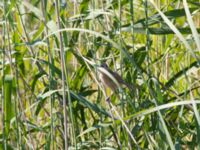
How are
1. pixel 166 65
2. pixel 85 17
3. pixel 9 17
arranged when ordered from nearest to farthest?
pixel 9 17
pixel 85 17
pixel 166 65

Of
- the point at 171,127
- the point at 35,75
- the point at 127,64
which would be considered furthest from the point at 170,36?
the point at 35,75

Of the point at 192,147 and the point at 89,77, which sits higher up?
the point at 89,77

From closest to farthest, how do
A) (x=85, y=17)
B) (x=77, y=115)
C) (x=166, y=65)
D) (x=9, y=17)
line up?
1. (x=9, y=17)
2. (x=85, y=17)
3. (x=77, y=115)
4. (x=166, y=65)

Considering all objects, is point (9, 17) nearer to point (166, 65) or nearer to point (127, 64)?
point (127, 64)

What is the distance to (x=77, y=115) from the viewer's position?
77.2 inches

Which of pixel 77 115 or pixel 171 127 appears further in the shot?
pixel 77 115

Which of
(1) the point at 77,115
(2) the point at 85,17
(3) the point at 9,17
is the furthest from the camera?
(1) the point at 77,115

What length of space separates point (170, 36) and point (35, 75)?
47 centimetres

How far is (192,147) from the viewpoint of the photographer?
1.71m

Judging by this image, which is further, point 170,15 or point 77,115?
point 77,115

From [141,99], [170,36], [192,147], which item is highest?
[170,36]

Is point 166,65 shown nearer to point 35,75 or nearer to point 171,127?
point 171,127

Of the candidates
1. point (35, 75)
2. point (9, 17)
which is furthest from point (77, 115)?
point (9, 17)

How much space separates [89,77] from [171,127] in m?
0.49
